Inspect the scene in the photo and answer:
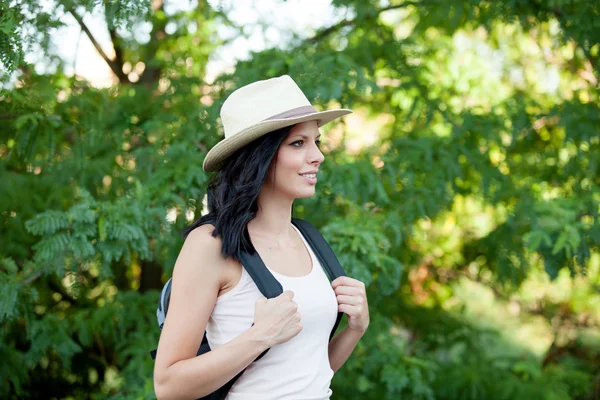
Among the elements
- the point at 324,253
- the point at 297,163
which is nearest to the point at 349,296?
the point at 324,253

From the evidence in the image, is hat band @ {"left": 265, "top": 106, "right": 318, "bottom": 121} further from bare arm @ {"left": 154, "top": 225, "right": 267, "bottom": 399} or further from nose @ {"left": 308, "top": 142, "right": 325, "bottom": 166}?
bare arm @ {"left": 154, "top": 225, "right": 267, "bottom": 399}

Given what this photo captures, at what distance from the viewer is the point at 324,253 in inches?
82.8

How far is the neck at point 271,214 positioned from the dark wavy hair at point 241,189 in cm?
3

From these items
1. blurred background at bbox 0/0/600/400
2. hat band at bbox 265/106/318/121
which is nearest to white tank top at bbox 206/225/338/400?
hat band at bbox 265/106/318/121

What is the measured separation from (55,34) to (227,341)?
194cm

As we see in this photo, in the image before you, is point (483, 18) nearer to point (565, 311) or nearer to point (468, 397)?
point (468, 397)

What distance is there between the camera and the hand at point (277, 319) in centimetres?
168

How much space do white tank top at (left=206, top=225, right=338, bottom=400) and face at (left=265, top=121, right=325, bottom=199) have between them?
0.93 feet

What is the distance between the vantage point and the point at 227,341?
1.80 metres

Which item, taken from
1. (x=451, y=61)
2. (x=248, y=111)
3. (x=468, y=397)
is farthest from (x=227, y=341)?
(x=451, y=61)

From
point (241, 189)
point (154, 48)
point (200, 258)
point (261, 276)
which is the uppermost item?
point (154, 48)

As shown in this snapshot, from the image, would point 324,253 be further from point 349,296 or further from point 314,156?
point 314,156

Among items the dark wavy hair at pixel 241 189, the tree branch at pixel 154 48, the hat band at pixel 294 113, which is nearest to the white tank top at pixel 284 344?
the dark wavy hair at pixel 241 189

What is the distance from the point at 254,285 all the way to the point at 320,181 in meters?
1.74
